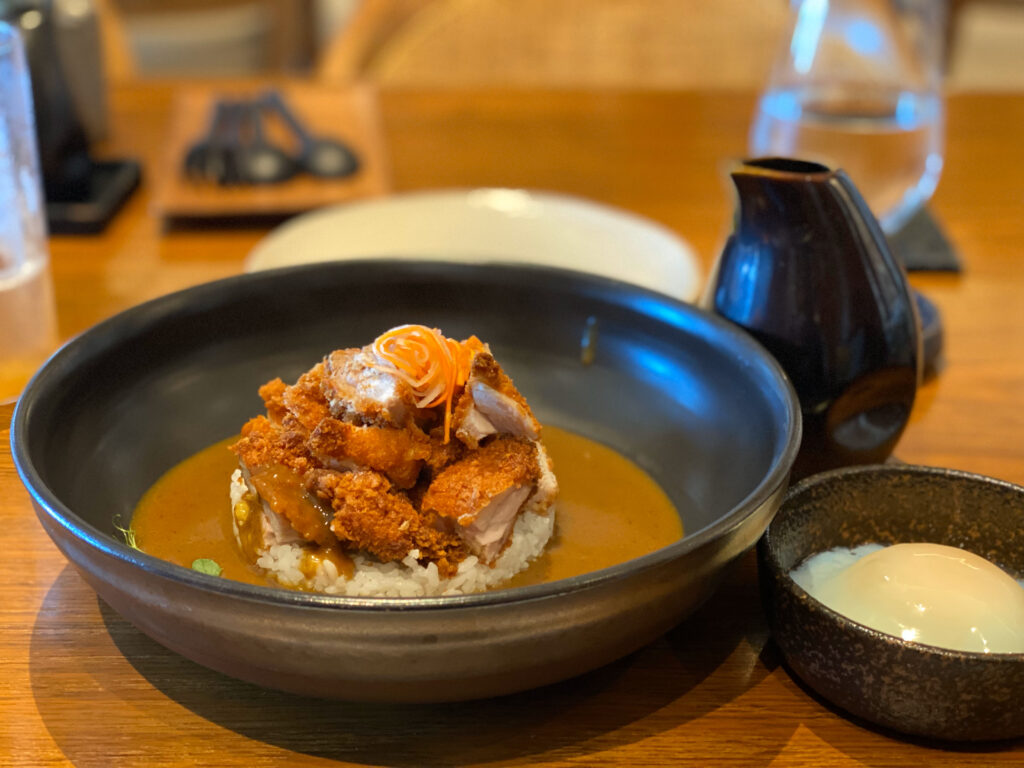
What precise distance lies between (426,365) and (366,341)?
0.35m

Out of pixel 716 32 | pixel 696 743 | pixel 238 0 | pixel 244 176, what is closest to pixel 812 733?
pixel 696 743

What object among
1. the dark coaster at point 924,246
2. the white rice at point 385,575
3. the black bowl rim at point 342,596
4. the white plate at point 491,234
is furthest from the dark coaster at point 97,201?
the dark coaster at point 924,246

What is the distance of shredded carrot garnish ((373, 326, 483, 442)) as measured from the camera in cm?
100

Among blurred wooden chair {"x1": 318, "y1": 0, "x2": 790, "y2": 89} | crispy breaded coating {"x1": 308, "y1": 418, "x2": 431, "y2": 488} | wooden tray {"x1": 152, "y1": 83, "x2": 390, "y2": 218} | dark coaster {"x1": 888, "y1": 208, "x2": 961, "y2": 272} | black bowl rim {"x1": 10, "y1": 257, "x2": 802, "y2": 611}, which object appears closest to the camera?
black bowl rim {"x1": 10, "y1": 257, "x2": 802, "y2": 611}

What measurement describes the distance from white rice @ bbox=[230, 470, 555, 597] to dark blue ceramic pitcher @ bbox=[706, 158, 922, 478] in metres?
0.39

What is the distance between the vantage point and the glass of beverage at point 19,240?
1.44 meters

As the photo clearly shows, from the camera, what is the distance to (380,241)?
1946 mm

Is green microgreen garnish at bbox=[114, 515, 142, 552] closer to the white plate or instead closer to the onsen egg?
the onsen egg

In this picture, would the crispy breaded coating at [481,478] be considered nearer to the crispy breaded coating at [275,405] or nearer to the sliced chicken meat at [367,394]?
the sliced chicken meat at [367,394]

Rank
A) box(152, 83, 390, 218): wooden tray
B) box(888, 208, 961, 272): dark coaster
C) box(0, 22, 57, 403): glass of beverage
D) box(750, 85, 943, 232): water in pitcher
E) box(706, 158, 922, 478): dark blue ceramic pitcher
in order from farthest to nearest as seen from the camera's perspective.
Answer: box(152, 83, 390, 218): wooden tray → box(888, 208, 961, 272): dark coaster → box(750, 85, 943, 232): water in pitcher → box(0, 22, 57, 403): glass of beverage → box(706, 158, 922, 478): dark blue ceramic pitcher

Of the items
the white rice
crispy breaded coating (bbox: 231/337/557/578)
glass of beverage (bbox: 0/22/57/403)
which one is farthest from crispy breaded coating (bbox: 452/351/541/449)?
glass of beverage (bbox: 0/22/57/403)

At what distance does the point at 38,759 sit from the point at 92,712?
0.06 metres

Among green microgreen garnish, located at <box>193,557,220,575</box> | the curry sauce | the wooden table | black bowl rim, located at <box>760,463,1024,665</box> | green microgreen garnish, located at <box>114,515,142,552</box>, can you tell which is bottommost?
the wooden table

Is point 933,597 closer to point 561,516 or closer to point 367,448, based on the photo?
point 561,516
